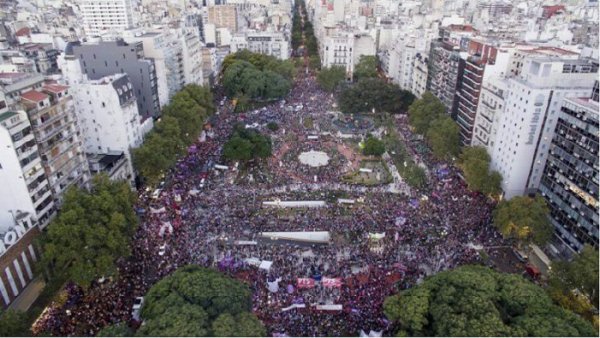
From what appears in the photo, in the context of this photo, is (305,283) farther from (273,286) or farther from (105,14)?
(105,14)

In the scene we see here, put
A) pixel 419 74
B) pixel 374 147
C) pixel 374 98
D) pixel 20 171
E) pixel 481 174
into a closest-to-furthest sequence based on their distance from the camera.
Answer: pixel 20 171 < pixel 481 174 < pixel 374 147 < pixel 374 98 < pixel 419 74

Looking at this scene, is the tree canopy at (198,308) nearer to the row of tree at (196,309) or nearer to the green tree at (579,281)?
the row of tree at (196,309)

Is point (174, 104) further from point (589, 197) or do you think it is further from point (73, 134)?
point (589, 197)

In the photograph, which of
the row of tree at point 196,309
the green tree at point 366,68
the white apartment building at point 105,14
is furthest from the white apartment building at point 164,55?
the white apartment building at point 105,14

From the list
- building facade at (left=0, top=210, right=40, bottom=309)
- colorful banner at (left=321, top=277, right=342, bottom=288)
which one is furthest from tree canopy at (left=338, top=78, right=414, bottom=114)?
building facade at (left=0, top=210, right=40, bottom=309)

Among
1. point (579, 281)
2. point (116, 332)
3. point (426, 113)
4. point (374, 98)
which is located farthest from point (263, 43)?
point (116, 332)

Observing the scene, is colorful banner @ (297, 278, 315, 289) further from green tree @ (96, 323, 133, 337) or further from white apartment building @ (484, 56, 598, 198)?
white apartment building @ (484, 56, 598, 198)
